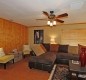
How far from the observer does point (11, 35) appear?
5.50 metres

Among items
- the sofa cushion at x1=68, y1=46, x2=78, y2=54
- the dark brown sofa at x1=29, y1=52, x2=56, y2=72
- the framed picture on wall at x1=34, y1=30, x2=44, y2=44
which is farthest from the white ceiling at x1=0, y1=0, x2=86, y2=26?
the framed picture on wall at x1=34, y1=30, x2=44, y2=44

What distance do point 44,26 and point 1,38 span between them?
318 cm

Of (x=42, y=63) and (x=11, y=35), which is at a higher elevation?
(x=11, y=35)

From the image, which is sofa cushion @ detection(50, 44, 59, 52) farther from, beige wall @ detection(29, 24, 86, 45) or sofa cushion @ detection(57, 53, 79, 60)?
sofa cushion @ detection(57, 53, 79, 60)

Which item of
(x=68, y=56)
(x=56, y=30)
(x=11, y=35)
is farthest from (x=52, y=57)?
(x=56, y=30)

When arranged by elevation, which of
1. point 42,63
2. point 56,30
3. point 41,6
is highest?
point 41,6

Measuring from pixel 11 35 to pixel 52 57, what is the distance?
272cm

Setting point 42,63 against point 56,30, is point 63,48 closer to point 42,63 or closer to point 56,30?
point 56,30

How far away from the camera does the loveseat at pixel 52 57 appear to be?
3.79 metres

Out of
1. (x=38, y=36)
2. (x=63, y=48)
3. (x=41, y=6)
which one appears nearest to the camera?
(x=41, y=6)

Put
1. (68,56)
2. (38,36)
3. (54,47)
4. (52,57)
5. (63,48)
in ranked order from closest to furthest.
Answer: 1. (52,57)
2. (68,56)
3. (63,48)
4. (54,47)
5. (38,36)

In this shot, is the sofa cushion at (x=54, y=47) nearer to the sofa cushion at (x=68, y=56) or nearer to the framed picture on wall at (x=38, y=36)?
the sofa cushion at (x=68, y=56)

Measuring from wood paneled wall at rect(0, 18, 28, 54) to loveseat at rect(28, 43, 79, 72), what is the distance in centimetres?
145

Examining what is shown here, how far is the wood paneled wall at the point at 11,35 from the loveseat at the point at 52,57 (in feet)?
4.76
